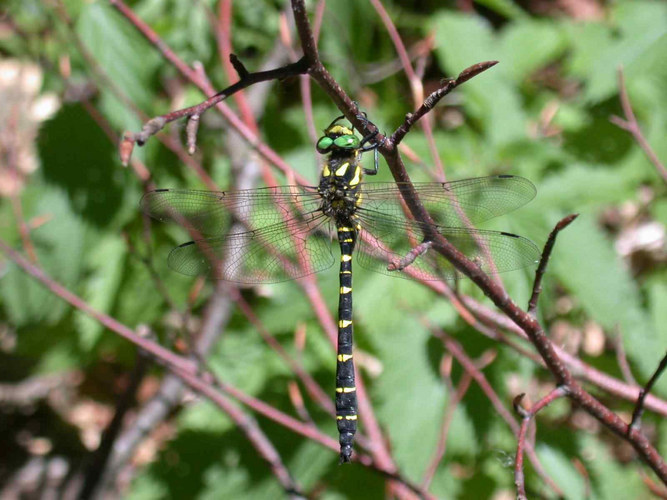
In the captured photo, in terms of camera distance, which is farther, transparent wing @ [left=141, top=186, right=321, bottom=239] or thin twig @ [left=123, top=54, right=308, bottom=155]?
transparent wing @ [left=141, top=186, right=321, bottom=239]

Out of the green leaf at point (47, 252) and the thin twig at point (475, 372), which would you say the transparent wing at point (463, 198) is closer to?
the thin twig at point (475, 372)

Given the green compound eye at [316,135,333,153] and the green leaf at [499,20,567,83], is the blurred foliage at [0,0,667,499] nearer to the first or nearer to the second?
the green leaf at [499,20,567,83]

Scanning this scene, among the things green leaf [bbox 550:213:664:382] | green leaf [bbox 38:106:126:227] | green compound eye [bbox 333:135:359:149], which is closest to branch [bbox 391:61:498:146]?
green compound eye [bbox 333:135:359:149]

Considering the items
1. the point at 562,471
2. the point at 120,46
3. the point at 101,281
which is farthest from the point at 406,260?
the point at 101,281

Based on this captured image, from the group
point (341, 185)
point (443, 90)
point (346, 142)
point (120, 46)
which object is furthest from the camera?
point (120, 46)

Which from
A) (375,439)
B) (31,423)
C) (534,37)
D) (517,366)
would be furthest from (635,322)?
(31,423)

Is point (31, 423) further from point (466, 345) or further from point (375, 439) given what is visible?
point (466, 345)

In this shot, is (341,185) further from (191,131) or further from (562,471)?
(562,471)

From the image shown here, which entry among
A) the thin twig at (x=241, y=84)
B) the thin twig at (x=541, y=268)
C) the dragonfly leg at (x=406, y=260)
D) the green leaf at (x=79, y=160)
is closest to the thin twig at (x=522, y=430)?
the thin twig at (x=541, y=268)
